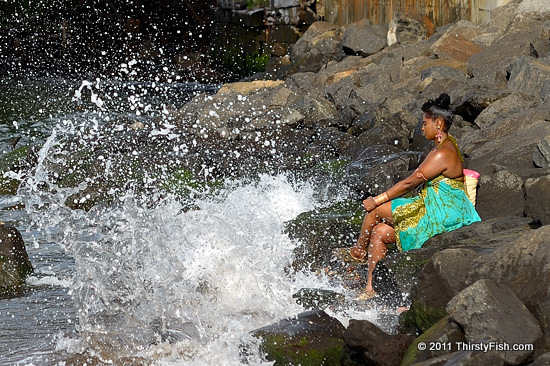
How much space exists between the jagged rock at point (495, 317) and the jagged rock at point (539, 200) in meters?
1.90

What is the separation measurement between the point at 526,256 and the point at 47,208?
757 centimetres

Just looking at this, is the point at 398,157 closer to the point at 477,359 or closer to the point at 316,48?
the point at 477,359

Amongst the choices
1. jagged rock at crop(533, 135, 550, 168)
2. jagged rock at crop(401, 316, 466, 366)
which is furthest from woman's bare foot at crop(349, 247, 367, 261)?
jagged rock at crop(401, 316, 466, 366)

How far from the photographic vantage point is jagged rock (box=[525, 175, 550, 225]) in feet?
18.7

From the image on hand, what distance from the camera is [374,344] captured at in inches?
167

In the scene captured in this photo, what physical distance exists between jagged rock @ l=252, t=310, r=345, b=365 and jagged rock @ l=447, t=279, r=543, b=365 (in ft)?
3.53

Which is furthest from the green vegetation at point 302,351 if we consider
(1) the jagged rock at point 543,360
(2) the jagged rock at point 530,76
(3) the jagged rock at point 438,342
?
(2) the jagged rock at point 530,76

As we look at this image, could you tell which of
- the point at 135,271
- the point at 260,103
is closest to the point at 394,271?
the point at 135,271

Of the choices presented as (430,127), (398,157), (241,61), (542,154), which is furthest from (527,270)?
(241,61)

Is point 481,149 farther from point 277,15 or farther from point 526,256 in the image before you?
point 277,15

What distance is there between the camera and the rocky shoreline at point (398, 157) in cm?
407

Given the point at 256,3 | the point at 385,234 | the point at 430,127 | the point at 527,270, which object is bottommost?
the point at 385,234

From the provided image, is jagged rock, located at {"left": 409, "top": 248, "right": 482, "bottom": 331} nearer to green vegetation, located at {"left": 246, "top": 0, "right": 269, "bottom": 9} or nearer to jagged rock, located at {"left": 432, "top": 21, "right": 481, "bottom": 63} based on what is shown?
jagged rock, located at {"left": 432, "top": 21, "right": 481, "bottom": 63}

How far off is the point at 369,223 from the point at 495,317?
2.81 metres
